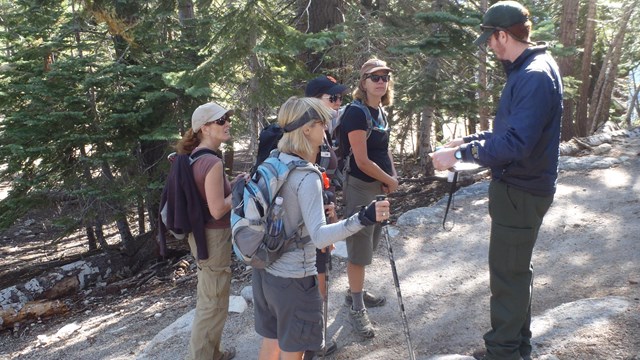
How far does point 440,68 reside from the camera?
9070mm

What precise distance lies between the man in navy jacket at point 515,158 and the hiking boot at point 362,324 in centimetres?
136

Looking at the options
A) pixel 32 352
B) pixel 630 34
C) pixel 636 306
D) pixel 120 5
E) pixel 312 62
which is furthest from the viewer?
pixel 630 34

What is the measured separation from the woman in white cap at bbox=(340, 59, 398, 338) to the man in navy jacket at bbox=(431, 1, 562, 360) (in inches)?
35.8

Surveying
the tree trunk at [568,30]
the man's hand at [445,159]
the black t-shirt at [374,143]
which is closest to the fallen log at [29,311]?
the black t-shirt at [374,143]

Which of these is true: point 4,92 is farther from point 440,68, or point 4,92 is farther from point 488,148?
point 488,148

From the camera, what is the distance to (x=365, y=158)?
13.3 ft

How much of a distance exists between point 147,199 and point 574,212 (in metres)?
7.66

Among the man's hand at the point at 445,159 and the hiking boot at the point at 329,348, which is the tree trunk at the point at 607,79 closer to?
the hiking boot at the point at 329,348

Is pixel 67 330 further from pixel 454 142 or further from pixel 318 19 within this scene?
pixel 318 19

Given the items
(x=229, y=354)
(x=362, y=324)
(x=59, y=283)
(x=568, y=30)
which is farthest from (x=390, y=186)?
(x=568, y=30)

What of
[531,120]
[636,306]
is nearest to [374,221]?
[531,120]

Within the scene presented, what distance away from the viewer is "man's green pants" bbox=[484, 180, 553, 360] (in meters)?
3.06

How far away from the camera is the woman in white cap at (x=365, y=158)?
401cm

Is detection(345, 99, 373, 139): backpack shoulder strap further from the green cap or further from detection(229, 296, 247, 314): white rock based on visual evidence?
detection(229, 296, 247, 314): white rock
